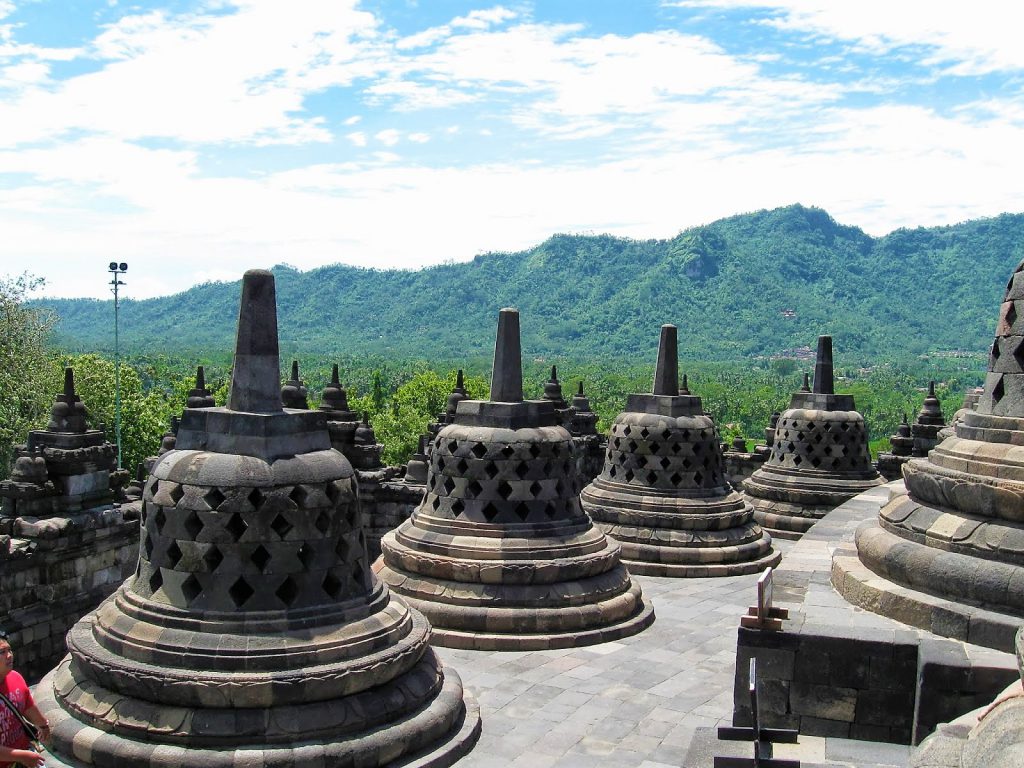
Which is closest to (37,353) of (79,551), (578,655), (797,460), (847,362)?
(79,551)

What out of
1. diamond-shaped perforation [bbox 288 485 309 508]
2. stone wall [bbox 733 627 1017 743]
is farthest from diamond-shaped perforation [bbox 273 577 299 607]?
stone wall [bbox 733 627 1017 743]

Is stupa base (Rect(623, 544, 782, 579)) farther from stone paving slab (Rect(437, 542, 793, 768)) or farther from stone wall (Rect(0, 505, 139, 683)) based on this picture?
stone wall (Rect(0, 505, 139, 683))

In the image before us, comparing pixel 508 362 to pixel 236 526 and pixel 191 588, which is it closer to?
pixel 236 526

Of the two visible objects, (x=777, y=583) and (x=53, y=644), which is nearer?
(x=777, y=583)

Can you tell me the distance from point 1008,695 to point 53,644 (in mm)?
11799

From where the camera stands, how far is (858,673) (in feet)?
22.9

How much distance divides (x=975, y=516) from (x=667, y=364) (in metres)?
9.11

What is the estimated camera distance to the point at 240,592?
7305 mm

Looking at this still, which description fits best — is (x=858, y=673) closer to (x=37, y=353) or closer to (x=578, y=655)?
(x=578, y=655)

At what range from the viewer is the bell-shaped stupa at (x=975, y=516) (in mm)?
7035

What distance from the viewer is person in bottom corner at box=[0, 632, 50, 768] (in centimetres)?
584

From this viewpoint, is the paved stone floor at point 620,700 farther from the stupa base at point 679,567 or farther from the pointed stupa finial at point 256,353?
the pointed stupa finial at point 256,353

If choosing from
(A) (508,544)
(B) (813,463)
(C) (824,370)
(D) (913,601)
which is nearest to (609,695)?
(A) (508,544)

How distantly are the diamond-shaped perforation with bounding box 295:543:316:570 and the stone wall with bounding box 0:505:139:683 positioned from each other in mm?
6394
